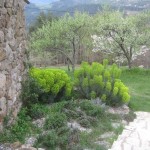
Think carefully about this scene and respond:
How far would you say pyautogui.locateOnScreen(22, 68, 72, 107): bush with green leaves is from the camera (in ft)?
28.4

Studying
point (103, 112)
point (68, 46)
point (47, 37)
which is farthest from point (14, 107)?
point (68, 46)

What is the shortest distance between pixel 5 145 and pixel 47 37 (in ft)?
43.0

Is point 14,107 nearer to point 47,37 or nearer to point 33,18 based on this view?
point 47,37

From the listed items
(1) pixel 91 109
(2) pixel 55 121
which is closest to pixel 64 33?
(1) pixel 91 109

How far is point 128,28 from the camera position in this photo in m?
16.9

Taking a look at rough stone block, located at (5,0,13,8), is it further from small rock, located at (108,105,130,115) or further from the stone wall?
small rock, located at (108,105,130,115)

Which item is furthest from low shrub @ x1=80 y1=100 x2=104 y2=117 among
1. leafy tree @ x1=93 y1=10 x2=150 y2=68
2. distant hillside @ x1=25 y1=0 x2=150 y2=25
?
distant hillside @ x1=25 y1=0 x2=150 y2=25

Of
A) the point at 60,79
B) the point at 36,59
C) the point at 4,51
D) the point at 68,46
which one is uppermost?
the point at 4,51

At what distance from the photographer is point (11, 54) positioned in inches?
286

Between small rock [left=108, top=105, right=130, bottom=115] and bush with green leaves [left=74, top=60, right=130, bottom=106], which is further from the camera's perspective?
bush with green leaves [left=74, top=60, right=130, bottom=106]

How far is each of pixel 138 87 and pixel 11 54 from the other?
7719 mm

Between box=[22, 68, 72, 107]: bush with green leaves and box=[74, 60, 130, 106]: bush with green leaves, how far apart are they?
16.3 inches

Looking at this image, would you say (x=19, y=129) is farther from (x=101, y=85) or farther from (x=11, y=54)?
(x=101, y=85)

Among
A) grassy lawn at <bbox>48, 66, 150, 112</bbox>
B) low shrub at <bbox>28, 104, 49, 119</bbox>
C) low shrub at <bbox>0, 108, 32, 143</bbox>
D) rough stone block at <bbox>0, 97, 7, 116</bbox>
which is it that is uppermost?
rough stone block at <bbox>0, 97, 7, 116</bbox>
